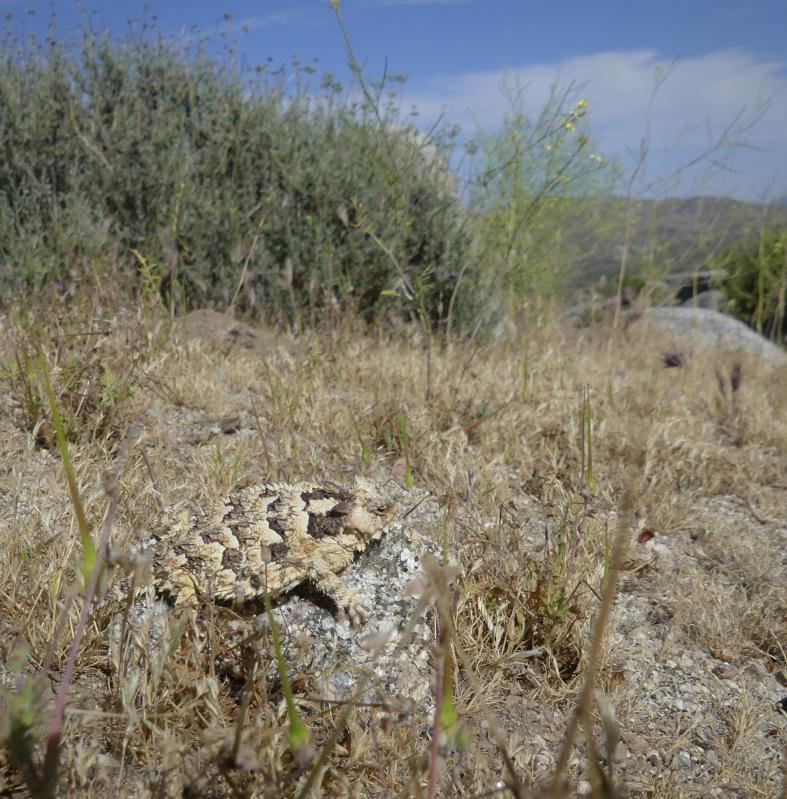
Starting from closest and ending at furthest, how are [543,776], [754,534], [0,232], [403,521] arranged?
[543,776] → [403,521] → [754,534] → [0,232]

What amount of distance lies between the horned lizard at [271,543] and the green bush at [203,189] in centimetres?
254

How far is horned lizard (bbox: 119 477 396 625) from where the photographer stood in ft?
5.26

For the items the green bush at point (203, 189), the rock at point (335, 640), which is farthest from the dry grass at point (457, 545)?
the green bush at point (203, 189)

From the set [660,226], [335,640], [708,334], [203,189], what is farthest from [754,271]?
[335,640]

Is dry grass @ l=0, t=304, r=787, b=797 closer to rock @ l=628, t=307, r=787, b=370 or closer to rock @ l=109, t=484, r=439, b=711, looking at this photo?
rock @ l=109, t=484, r=439, b=711

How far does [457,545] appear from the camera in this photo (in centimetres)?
208

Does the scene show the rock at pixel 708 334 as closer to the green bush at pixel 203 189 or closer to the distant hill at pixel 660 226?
the distant hill at pixel 660 226

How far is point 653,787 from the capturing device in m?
1.52

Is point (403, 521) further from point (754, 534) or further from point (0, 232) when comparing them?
point (0, 232)

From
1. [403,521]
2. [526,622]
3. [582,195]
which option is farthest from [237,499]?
[582,195]

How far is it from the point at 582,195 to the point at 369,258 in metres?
2.98

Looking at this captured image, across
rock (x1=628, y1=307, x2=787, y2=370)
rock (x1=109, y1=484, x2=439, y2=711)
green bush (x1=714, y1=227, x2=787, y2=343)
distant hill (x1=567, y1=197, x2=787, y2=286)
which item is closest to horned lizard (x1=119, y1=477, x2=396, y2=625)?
rock (x1=109, y1=484, x2=439, y2=711)

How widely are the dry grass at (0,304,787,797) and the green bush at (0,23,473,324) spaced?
1.25 meters

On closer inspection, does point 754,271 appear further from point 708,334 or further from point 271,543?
point 271,543
